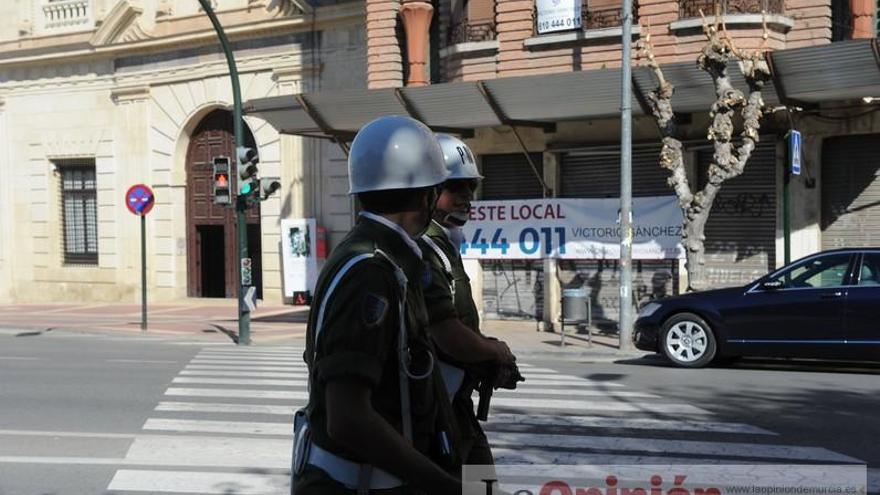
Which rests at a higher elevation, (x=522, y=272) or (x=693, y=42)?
(x=693, y=42)

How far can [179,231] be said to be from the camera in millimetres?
27578

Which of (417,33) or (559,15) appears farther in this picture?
(417,33)

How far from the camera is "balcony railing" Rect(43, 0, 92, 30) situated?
2886 cm

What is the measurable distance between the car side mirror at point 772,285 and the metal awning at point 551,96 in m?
3.95

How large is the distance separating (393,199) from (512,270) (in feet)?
58.4

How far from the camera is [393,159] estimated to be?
2.68 meters

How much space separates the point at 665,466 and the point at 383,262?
5.00 metres

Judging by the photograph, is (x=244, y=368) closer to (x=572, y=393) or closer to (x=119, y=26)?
(x=572, y=393)

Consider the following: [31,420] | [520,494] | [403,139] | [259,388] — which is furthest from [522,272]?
[403,139]

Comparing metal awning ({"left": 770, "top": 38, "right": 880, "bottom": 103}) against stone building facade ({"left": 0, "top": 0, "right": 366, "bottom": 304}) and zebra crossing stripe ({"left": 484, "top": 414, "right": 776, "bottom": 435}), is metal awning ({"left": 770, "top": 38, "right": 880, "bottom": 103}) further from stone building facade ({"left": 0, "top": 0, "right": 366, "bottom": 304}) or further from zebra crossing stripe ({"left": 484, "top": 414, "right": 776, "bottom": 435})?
stone building facade ({"left": 0, "top": 0, "right": 366, "bottom": 304})

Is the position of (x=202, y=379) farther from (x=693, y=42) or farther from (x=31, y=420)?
(x=693, y=42)

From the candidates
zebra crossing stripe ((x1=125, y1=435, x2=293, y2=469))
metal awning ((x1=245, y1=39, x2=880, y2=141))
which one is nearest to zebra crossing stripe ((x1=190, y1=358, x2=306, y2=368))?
zebra crossing stripe ((x1=125, y1=435, x2=293, y2=469))

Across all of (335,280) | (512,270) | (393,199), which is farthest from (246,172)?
(335,280)

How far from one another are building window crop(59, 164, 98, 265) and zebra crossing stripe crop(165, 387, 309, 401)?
19.3 metres
